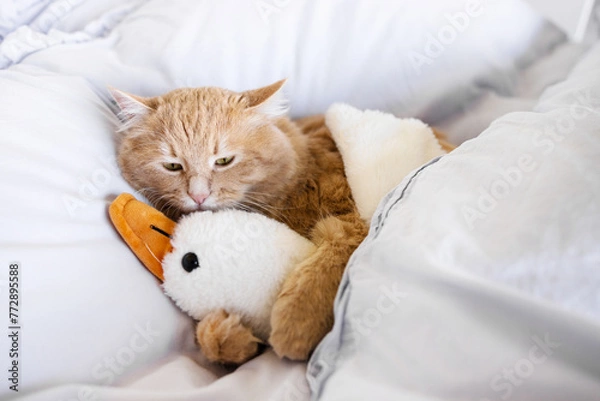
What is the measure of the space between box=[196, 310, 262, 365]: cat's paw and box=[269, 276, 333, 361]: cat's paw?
0.29ft

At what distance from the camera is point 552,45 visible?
1.65 m

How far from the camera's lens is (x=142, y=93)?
4.94 feet

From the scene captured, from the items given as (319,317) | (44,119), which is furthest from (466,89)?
(44,119)

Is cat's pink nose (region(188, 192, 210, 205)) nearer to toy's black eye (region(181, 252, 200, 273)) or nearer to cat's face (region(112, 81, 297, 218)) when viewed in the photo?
cat's face (region(112, 81, 297, 218))

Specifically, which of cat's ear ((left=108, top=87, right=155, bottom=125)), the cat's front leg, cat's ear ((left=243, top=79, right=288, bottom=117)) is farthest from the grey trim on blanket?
cat's ear ((left=108, top=87, right=155, bottom=125))

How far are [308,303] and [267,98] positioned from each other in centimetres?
59

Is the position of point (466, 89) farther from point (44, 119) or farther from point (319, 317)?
point (44, 119)

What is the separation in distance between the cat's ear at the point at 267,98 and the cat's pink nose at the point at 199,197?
0.89 ft

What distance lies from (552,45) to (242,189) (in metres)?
1.28

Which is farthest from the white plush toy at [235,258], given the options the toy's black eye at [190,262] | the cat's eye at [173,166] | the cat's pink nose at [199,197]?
the cat's eye at [173,166]

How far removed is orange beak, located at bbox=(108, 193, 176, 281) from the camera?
105 cm

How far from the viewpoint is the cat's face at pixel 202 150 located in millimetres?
1192

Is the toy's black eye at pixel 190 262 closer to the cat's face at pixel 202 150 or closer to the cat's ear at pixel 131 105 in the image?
the cat's face at pixel 202 150

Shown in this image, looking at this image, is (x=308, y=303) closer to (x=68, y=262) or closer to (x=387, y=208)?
(x=387, y=208)
